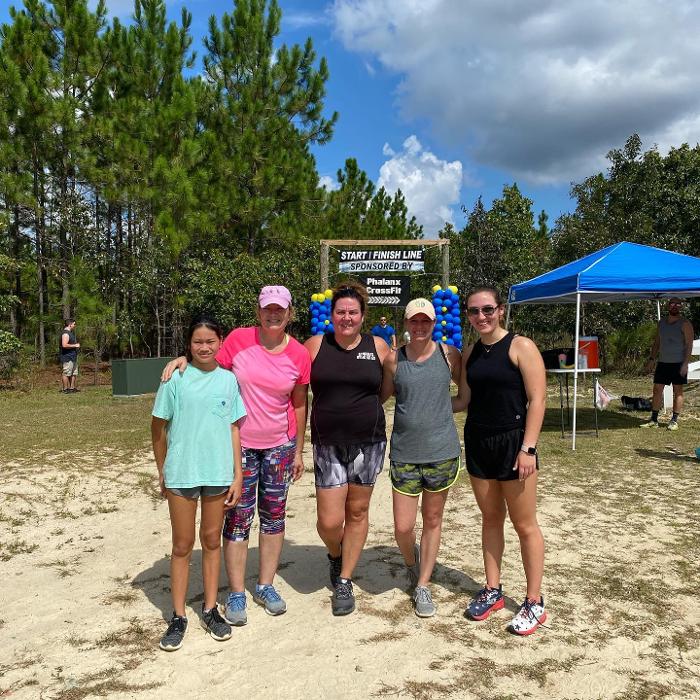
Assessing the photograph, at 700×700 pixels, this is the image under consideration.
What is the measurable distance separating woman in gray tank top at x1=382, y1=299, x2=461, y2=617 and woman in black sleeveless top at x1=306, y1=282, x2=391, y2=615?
10 centimetres

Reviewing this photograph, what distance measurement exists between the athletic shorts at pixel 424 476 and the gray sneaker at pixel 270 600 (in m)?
0.83

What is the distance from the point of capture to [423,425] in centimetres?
307

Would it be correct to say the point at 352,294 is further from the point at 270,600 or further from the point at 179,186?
the point at 179,186

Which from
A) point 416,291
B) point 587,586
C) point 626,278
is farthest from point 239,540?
point 416,291

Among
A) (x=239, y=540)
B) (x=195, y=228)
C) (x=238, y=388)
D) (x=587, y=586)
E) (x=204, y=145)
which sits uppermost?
(x=204, y=145)

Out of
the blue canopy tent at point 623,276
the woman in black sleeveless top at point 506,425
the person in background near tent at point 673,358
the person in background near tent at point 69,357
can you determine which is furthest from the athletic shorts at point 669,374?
the person in background near tent at point 69,357

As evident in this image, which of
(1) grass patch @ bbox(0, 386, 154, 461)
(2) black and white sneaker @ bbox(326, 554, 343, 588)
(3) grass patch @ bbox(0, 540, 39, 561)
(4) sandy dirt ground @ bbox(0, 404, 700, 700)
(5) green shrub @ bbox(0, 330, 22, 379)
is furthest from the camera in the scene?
(5) green shrub @ bbox(0, 330, 22, 379)

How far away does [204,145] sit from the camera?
16250mm

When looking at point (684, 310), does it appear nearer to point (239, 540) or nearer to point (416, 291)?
point (416, 291)

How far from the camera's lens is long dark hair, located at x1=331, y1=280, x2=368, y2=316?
309 centimetres

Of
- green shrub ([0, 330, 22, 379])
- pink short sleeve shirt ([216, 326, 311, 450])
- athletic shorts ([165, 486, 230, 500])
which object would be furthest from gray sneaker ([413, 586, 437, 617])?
green shrub ([0, 330, 22, 379])

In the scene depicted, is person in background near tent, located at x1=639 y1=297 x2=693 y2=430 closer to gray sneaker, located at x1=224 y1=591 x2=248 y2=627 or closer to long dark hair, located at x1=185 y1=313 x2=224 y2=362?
gray sneaker, located at x1=224 y1=591 x2=248 y2=627

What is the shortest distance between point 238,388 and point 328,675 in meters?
1.27

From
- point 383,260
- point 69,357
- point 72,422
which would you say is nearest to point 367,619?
point 72,422
